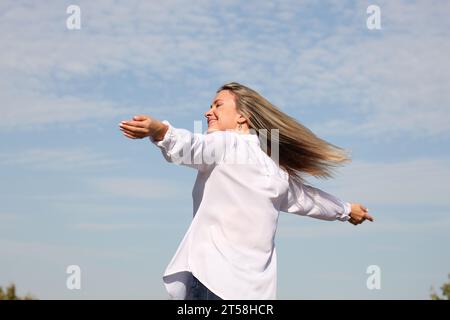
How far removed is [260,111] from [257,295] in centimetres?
148

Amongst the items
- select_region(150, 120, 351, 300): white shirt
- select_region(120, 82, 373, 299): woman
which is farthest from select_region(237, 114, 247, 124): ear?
select_region(150, 120, 351, 300): white shirt

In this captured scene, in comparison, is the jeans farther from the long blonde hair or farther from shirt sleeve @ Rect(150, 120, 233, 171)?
the long blonde hair

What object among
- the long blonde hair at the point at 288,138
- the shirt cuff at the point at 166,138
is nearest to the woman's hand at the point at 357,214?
the long blonde hair at the point at 288,138

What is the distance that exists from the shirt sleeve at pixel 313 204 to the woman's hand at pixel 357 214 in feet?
0.17

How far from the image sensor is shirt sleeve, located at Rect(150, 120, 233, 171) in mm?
4785

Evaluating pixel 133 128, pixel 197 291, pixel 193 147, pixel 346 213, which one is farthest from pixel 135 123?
pixel 346 213

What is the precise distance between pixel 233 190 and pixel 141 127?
98cm

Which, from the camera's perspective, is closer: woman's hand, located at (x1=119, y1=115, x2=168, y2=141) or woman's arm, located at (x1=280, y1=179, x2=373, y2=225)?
woman's hand, located at (x1=119, y1=115, x2=168, y2=141)

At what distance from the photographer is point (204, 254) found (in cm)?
513

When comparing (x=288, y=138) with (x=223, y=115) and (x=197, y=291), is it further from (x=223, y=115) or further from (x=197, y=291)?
(x=197, y=291)

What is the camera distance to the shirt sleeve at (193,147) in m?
4.79

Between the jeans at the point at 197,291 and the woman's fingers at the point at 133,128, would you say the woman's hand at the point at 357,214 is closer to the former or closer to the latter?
the jeans at the point at 197,291
